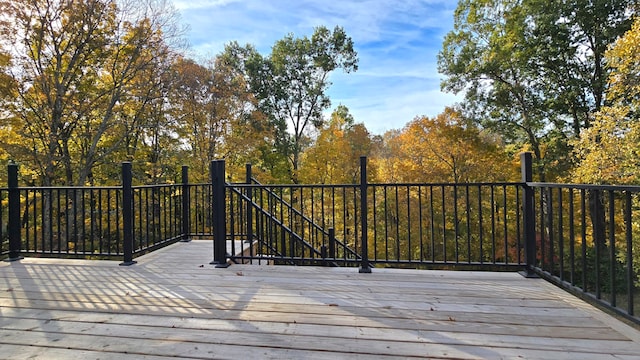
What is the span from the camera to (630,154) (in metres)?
8.08

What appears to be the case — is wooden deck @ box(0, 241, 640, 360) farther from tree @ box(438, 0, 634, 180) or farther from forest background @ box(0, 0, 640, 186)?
tree @ box(438, 0, 634, 180)

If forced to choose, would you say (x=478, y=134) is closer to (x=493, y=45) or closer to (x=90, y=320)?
(x=493, y=45)

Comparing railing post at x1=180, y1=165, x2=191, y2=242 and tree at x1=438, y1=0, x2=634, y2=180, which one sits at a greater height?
tree at x1=438, y1=0, x2=634, y2=180

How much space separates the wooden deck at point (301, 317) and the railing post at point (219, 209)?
329 millimetres

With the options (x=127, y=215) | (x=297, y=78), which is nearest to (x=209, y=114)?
(x=297, y=78)

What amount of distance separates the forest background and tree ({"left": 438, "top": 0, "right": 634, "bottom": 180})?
0.05m

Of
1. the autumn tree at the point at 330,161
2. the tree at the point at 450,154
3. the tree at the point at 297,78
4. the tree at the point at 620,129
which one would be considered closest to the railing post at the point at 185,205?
the tree at the point at 620,129

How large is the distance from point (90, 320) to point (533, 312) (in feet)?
8.57

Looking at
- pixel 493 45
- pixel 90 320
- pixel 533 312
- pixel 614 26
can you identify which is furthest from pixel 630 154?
pixel 90 320

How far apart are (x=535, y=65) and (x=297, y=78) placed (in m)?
10.4

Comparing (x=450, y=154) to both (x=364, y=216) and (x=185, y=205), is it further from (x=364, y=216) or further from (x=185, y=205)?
(x=364, y=216)

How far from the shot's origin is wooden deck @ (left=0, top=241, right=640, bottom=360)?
1.53 metres

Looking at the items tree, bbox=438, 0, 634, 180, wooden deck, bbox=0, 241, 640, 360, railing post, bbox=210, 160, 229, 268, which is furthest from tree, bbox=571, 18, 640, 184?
railing post, bbox=210, 160, 229, 268

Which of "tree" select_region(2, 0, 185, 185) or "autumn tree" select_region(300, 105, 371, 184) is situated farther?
"autumn tree" select_region(300, 105, 371, 184)
